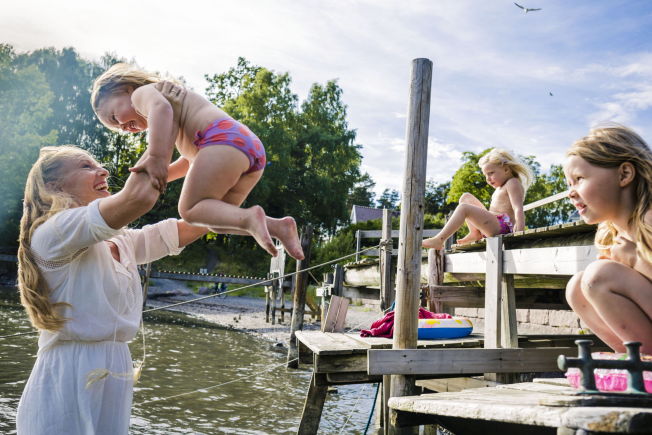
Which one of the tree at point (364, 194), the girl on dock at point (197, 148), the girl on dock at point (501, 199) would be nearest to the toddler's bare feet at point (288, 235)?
the girl on dock at point (197, 148)

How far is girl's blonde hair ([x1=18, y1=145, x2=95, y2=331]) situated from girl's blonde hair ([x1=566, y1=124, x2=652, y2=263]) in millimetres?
2252

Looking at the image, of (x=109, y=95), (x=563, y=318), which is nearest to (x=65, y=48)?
(x=563, y=318)

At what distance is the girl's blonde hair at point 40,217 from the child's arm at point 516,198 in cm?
423

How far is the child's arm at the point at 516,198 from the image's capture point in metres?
5.69

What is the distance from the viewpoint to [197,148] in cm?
251

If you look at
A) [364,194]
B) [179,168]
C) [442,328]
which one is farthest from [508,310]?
[364,194]

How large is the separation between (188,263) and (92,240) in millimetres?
40551

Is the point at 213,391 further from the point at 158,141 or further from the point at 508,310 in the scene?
the point at 158,141

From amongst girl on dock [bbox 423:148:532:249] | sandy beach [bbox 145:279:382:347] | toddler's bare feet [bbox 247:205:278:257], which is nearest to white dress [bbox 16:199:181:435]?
toddler's bare feet [bbox 247:205:278:257]

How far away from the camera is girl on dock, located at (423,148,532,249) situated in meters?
5.70

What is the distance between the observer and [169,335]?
17625 millimetres

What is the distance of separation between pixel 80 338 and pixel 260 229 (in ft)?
3.19

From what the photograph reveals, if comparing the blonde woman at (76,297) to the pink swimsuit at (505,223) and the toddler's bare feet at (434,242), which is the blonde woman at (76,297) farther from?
the pink swimsuit at (505,223)

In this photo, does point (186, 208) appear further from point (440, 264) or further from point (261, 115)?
point (261, 115)
